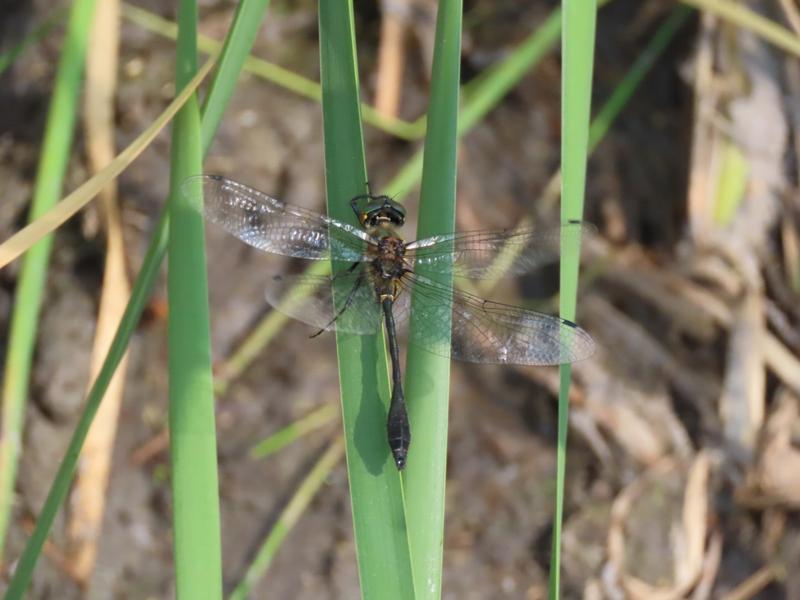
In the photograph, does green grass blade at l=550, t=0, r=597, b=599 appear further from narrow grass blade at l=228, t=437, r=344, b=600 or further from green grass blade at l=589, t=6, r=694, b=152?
green grass blade at l=589, t=6, r=694, b=152

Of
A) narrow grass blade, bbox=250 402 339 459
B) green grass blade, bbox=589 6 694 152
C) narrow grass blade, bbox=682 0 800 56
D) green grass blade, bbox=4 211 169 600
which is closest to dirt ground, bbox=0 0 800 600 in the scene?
narrow grass blade, bbox=250 402 339 459

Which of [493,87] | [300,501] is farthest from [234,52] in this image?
[300,501]

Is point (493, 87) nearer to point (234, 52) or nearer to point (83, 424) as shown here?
point (234, 52)

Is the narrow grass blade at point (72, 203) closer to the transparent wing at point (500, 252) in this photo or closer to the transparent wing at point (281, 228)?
the transparent wing at point (281, 228)

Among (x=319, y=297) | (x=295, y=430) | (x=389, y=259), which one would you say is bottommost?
(x=295, y=430)

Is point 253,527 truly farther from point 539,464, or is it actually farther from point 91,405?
point 91,405

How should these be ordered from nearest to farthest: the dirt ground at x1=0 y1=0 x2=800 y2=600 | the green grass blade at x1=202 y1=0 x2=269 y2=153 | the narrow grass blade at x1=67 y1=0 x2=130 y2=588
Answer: the green grass blade at x1=202 y1=0 x2=269 y2=153 → the narrow grass blade at x1=67 y1=0 x2=130 y2=588 → the dirt ground at x1=0 y1=0 x2=800 y2=600

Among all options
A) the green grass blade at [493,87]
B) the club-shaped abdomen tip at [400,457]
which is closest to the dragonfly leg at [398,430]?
the club-shaped abdomen tip at [400,457]
